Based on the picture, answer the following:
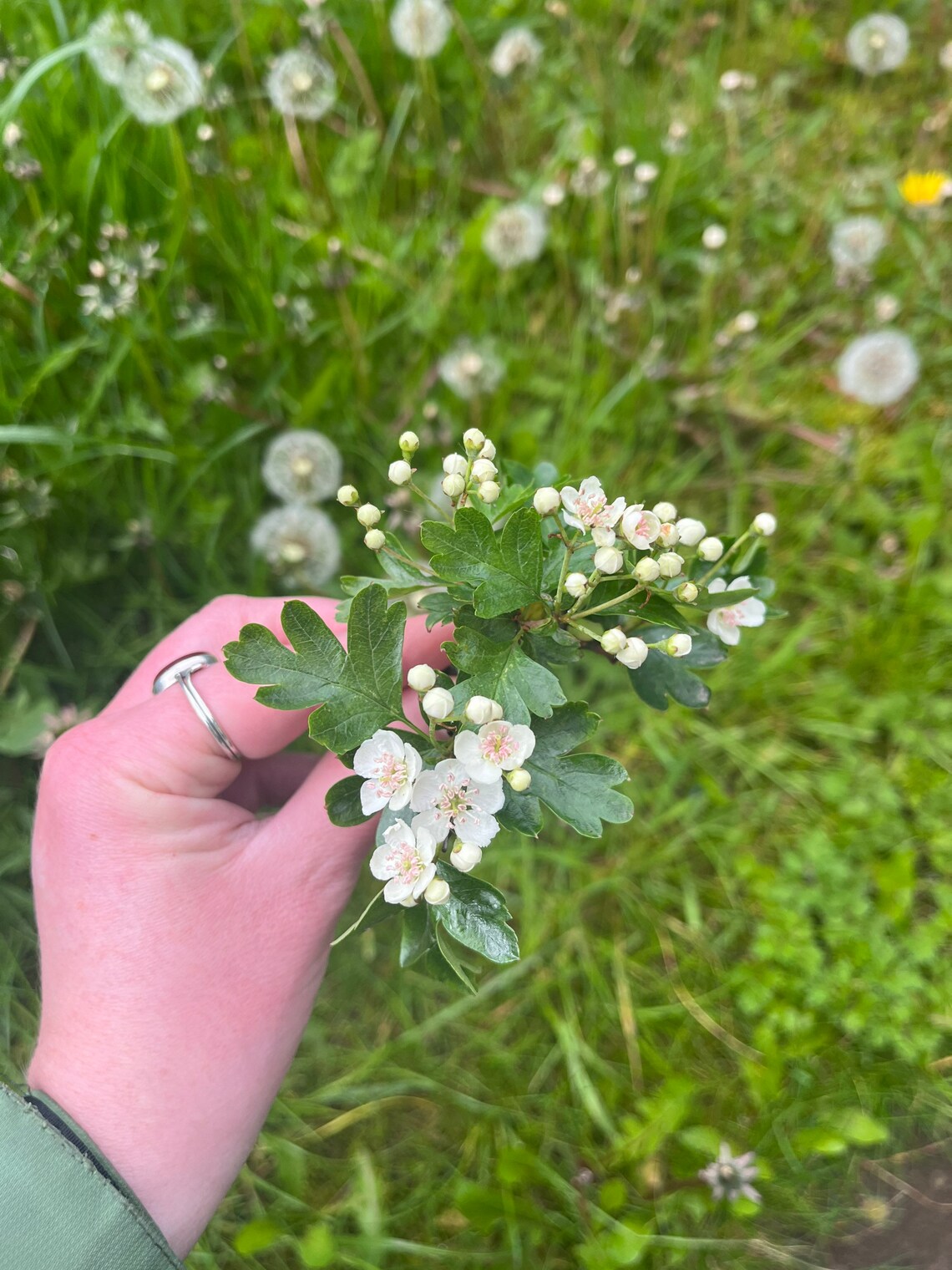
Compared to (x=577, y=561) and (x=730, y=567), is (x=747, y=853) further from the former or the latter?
(x=577, y=561)

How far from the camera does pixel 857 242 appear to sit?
7.40 ft

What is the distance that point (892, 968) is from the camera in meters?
1.90

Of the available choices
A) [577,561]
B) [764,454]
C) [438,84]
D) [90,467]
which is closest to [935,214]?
[764,454]

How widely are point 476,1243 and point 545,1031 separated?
421 mm

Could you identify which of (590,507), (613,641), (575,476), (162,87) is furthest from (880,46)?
(613,641)

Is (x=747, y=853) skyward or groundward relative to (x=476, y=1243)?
skyward

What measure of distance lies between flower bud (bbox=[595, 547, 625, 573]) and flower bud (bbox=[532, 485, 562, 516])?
0.28 ft

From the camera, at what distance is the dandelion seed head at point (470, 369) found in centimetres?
197

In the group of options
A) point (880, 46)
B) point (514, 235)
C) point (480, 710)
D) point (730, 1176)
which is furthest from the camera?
point (880, 46)

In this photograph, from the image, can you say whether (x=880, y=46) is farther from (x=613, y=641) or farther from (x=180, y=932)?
(x=180, y=932)

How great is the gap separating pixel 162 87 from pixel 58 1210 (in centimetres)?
200

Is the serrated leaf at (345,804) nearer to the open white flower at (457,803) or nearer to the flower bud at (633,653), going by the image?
the open white flower at (457,803)

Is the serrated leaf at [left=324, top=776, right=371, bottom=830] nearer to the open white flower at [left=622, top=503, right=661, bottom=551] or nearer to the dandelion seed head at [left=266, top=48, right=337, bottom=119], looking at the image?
the open white flower at [left=622, top=503, right=661, bottom=551]

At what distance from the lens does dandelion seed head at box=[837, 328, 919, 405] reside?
2164 millimetres
